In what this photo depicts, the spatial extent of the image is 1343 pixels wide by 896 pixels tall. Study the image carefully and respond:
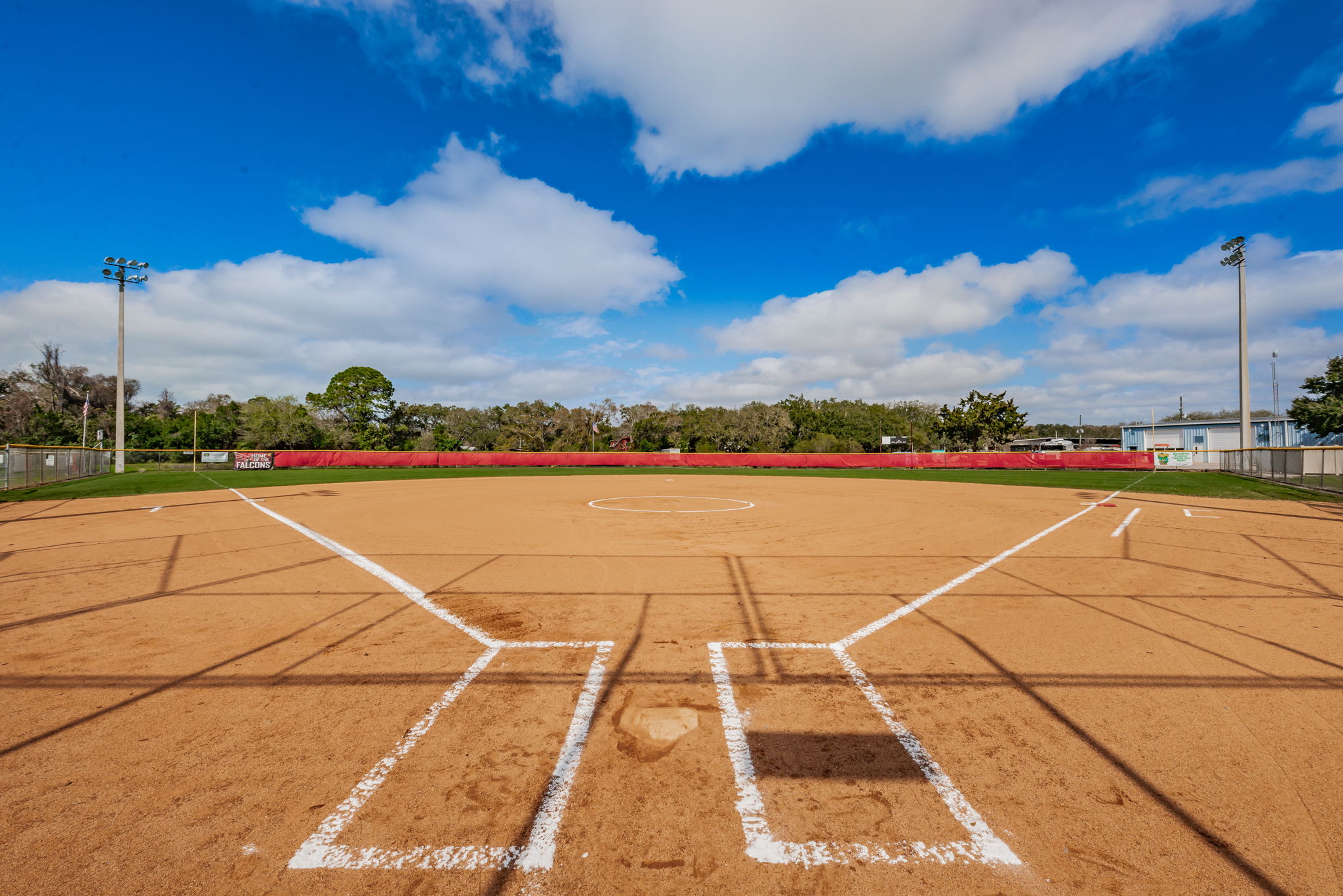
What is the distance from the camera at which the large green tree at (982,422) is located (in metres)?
63.0

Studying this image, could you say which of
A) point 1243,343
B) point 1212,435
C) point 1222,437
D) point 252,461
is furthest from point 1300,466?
point 252,461

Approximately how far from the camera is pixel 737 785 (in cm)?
324

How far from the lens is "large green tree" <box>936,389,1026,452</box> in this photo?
2482 inches

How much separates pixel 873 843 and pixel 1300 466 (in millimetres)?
32111

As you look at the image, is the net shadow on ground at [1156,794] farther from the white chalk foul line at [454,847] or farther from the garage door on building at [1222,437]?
the garage door on building at [1222,437]

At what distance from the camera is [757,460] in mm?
50094

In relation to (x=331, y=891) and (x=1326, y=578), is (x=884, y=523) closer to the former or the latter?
(x=1326, y=578)

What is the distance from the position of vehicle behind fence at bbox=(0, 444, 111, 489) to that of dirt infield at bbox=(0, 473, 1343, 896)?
18.7 metres

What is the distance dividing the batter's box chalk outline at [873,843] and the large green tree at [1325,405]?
56041 mm

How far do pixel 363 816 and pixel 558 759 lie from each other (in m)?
1.07

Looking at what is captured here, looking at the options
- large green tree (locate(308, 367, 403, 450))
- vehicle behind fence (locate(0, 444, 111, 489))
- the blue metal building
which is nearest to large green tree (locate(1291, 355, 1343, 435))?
the blue metal building

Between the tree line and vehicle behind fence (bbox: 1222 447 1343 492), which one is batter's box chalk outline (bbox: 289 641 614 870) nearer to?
vehicle behind fence (bbox: 1222 447 1343 492)

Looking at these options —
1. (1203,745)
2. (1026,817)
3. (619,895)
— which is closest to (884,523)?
(1203,745)

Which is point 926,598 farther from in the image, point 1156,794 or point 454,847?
point 454,847
